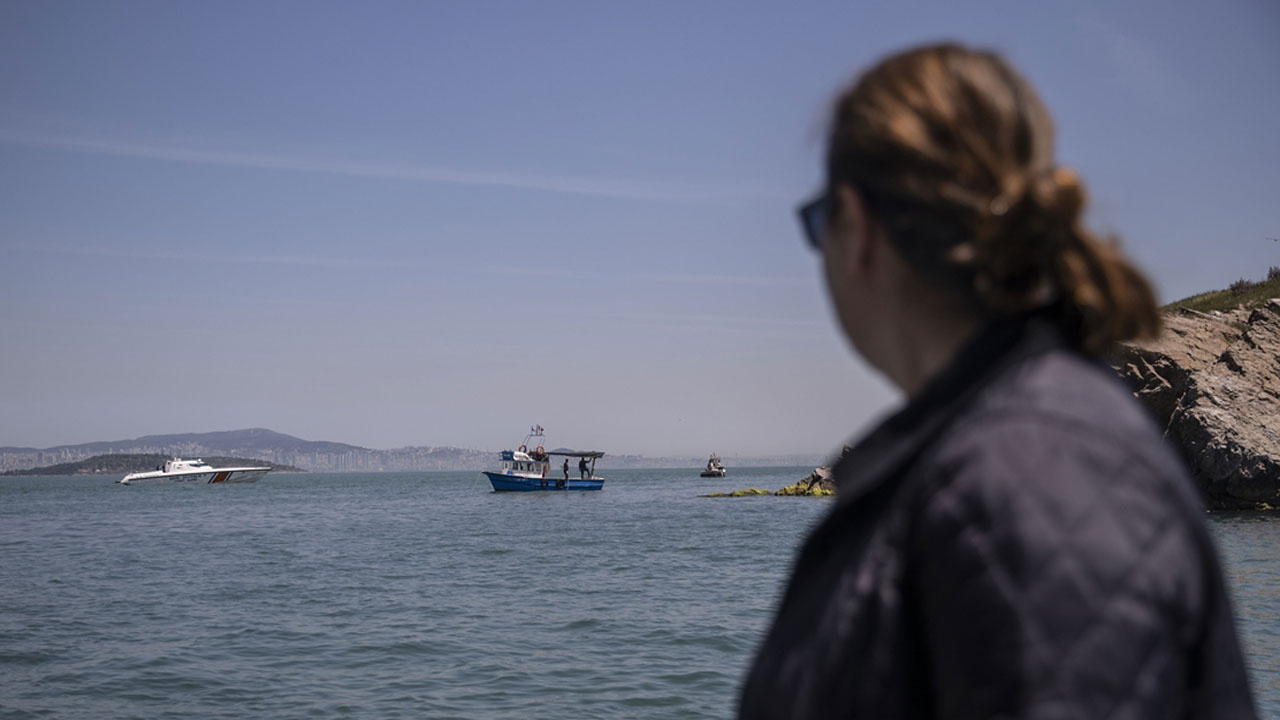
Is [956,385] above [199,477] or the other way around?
above

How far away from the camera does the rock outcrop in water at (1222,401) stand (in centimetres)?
2994

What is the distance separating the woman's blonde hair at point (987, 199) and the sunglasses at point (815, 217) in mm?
100

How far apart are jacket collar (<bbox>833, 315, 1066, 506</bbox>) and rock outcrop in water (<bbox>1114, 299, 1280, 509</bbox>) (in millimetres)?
33255

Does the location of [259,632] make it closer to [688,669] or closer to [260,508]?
[688,669]


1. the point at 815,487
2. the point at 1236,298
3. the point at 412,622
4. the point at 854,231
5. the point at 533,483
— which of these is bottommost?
the point at 412,622

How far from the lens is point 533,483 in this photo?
72.3 meters

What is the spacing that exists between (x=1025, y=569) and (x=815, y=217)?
0.58 metres

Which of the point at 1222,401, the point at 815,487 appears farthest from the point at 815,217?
the point at 815,487

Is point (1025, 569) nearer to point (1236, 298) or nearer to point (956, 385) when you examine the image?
point (956, 385)

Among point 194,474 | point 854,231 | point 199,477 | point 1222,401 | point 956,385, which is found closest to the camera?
point 956,385

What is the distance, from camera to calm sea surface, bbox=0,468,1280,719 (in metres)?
12.0

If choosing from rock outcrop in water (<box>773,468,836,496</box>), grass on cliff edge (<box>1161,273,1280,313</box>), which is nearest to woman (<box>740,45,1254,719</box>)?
grass on cliff edge (<box>1161,273,1280,313</box>)

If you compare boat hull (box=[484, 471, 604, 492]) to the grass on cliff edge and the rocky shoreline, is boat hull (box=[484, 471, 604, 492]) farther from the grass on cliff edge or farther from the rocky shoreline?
the rocky shoreline

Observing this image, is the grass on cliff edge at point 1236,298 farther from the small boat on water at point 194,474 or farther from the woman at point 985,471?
the small boat on water at point 194,474
